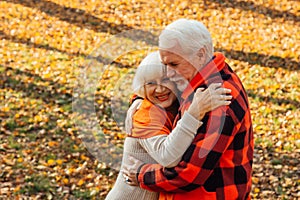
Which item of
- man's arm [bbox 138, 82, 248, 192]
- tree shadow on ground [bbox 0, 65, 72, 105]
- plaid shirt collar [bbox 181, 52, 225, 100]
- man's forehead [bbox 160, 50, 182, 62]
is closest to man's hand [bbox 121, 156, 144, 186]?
man's arm [bbox 138, 82, 248, 192]

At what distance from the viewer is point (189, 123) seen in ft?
9.17

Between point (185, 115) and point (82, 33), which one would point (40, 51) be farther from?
point (185, 115)

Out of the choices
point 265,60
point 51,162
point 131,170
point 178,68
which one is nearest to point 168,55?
point 178,68

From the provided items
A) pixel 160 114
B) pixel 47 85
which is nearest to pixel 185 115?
pixel 160 114

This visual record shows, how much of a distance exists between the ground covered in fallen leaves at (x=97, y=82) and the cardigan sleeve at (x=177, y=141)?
0.61m

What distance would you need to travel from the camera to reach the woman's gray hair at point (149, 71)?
295 centimetres

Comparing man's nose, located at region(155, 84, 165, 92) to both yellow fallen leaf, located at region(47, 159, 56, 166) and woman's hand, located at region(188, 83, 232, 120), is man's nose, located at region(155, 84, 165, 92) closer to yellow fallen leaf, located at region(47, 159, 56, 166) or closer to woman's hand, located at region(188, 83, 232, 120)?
woman's hand, located at region(188, 83, 232, 120)

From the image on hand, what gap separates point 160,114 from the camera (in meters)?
3.02

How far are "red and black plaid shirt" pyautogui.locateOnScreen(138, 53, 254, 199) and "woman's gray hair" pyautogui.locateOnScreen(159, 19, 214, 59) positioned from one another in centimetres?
13

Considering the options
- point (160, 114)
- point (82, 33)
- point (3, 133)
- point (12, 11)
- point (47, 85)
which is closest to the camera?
point (160, 114)

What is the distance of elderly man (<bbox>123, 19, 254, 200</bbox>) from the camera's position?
2809 mm

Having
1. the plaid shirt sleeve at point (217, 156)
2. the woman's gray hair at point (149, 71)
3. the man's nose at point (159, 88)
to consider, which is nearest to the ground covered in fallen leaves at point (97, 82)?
the woman's gray hair at point (149, 71)

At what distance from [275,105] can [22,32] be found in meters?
5.07

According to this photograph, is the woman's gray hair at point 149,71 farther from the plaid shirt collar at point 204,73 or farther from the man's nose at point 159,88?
the plaid shirt collar at point 204,73
